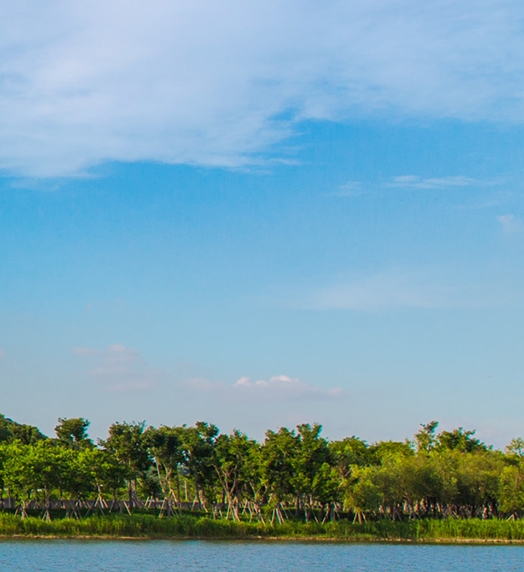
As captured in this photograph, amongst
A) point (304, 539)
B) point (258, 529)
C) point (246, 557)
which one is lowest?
point (304, 539)

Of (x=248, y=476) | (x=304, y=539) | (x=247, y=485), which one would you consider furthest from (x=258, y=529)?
(x=247, y=485)

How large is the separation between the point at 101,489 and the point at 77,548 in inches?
1054

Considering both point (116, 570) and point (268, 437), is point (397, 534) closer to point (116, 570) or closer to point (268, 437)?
point (268, 437)

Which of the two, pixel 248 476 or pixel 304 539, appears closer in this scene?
pixel 304 539

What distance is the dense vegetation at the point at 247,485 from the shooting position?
73.5m

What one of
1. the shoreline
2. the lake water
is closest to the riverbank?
the shoreline

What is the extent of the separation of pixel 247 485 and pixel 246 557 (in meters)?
31.9

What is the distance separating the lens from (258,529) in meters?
74.1

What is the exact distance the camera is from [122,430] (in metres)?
90.7

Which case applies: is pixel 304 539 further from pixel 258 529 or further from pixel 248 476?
pixel 248 476

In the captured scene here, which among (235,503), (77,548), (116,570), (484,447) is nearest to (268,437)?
(235,503)

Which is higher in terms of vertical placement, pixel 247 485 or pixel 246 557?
pixel 247 485

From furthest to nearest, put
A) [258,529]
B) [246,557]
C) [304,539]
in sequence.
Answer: [258,529] < [304,539] < [246,557]

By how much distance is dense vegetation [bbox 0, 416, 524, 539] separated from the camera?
73.5 m
